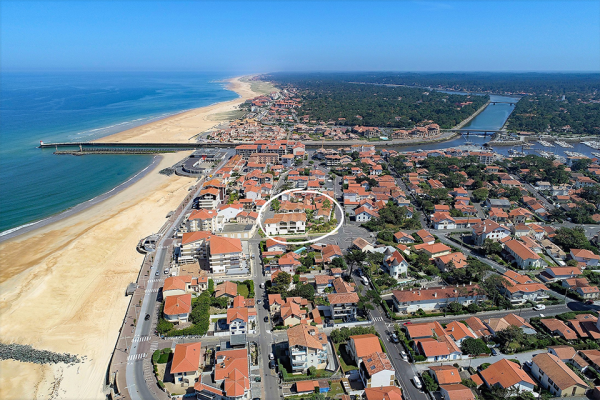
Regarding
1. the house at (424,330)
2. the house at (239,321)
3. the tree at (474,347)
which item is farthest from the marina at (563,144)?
the house at (239,321)

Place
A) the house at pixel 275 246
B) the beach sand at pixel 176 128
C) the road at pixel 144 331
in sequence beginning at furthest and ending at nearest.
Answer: the beach sand at pixel 176 128 < the house at pixel 275 246 < the road at pixel 144 331

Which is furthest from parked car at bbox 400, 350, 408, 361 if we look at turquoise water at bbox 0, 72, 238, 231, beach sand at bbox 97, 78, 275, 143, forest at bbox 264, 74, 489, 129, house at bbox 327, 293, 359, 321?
forest at bbox 264, 74, 489, 129

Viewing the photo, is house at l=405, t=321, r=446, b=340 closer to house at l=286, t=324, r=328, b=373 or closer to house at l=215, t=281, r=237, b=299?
house at l=286, t=324, r=328, b=373

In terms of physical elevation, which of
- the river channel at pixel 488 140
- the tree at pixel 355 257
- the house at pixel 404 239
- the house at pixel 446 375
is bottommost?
the house at pixel 446 375

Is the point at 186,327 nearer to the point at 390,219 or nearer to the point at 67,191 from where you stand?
the point at 390,219

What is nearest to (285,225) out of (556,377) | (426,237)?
(426,237)

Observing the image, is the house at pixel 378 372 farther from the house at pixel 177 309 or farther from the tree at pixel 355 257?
the house at pixel 177 309

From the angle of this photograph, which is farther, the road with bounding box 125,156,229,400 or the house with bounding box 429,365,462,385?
the road with bounding box 125,156,229,400

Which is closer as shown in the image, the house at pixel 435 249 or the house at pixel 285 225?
the house at pixel 435 249
